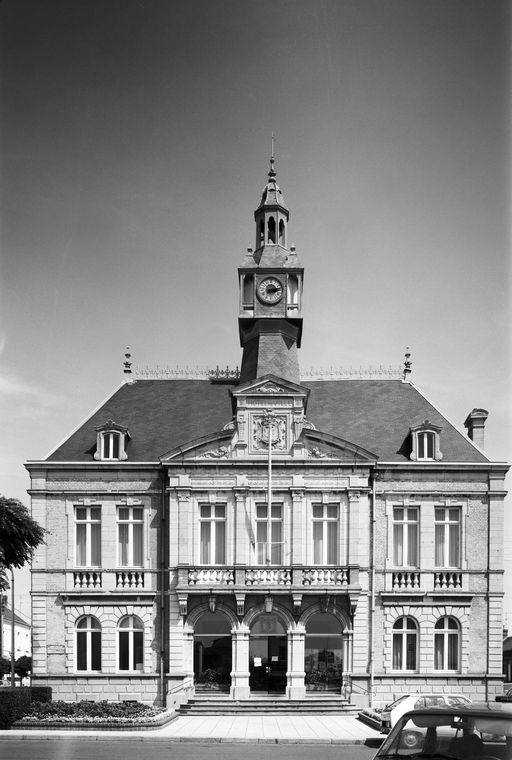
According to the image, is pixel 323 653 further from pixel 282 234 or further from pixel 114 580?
pixel 282 234

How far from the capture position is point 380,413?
137ft

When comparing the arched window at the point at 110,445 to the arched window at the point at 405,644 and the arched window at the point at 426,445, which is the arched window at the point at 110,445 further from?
the arched window at the point at 405,644

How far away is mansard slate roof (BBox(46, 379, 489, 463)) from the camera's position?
3953 centimetres

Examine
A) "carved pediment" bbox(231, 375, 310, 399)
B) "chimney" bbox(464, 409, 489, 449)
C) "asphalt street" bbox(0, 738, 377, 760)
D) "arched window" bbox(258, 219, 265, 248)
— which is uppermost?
"arched window" bbox(258, 219, 265, 248)

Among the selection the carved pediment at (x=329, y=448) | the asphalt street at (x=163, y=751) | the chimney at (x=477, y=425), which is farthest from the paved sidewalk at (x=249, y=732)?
the chimney at (x=477, y=425)

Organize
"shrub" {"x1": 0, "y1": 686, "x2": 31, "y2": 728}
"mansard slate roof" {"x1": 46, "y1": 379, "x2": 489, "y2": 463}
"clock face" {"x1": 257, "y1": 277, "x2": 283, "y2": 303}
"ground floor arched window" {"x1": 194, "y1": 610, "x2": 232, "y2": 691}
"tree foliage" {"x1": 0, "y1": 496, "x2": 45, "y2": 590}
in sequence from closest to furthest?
1. "shrub" {"x1": 0, "y1": 686, "x2": 31, "y2": 728}
2. "tree foliage" {"x1": 0, "y1": 496, "x2": 45, "y2": 590}
3. "ground floor arched window" {"x1": 194, "y1": 610, "x2": 232, "y2": 691}
4. "mansard slate roof" {"x1": 46, "y1": 379, "x2": 489, "y2": 463}
5. "clock face" {"x1": 257, "y1": 277, "x2": 283, "y2": 303}

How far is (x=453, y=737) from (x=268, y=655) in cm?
2718

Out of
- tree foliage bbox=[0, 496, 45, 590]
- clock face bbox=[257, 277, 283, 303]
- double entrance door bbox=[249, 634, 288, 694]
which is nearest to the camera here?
tree foliage bbox=[0, 496, 45, 590]

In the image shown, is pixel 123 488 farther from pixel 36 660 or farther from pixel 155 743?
Result: pixel 155 743

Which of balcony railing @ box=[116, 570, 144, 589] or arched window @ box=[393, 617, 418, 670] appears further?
balcony railing @ box=[116, 570, 144, 589]

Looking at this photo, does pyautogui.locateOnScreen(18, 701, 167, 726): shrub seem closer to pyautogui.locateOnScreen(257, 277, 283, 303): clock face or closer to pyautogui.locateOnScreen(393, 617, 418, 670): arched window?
pyautogui.locateOnScreen(393, 617, 418, 670): arched window

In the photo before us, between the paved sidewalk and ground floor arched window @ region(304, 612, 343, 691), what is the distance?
2820 mm

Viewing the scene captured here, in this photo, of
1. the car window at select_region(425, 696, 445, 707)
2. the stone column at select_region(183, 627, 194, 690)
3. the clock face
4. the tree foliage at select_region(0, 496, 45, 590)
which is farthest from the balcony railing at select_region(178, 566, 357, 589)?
the clock face

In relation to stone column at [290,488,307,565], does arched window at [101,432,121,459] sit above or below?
above
